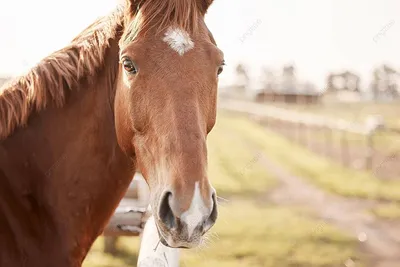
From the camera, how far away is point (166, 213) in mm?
2316

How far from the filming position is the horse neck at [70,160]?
2.93 meters

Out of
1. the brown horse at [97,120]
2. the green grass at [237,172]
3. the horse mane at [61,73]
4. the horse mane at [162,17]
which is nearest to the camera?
the brown horse at [97,120]

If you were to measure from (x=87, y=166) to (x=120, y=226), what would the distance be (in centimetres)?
136

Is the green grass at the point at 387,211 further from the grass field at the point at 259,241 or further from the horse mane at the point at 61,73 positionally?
the horse mane at the point at 61,73

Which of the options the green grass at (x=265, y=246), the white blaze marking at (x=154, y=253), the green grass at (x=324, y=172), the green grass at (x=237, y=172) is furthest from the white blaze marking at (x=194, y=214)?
the green grass at (x=324, y=172)

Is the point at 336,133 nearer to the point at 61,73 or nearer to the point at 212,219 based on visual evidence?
the point at 61,73

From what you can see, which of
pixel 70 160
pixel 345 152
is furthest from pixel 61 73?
pixel 345 152

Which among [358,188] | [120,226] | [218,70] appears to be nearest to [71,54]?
[218,70]

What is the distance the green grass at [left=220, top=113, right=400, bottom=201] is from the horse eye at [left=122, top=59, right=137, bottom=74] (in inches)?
349

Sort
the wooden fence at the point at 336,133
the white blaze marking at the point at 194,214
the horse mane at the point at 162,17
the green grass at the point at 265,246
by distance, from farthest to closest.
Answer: the wooden fence at the point at 336,133, the green grass at the point at 265,246, the horse mane at the point at 162,17, the white blaze marking at the point at 194,214

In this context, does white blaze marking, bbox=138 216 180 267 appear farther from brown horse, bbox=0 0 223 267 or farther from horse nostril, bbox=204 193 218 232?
horse nostril, bbox=204 193 218 232

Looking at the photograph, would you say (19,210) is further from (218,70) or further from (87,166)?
(218,70)

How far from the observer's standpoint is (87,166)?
118 inches

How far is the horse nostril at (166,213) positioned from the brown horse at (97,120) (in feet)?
0.43
